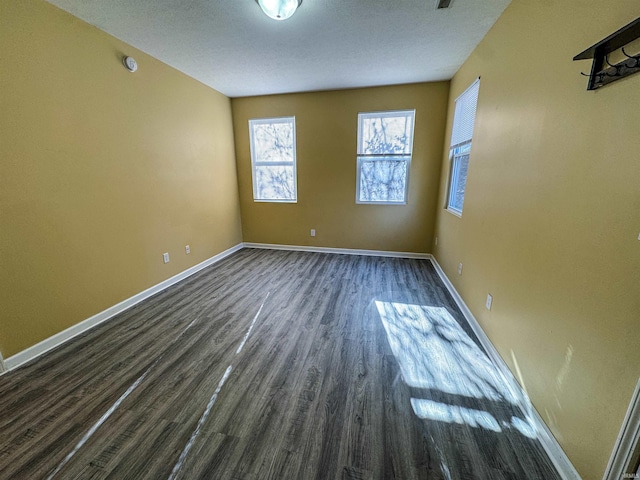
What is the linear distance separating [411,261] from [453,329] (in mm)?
1881

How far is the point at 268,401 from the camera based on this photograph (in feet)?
5.05

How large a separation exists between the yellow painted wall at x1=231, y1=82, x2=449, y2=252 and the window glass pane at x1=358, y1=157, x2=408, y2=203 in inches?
5.4

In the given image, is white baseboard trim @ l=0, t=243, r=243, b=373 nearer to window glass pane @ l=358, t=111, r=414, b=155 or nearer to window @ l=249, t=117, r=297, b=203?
window @ l=249, t=117, r=297, b=203

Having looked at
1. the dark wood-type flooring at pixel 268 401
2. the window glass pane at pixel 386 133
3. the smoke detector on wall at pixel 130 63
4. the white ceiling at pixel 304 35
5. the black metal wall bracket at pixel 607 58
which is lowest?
the dark wood-type flooring at pixel 268 401

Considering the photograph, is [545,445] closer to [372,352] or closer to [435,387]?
[435,387]

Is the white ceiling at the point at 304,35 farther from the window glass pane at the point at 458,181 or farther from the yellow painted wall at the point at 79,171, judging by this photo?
the window glass pane at the point at 458,181

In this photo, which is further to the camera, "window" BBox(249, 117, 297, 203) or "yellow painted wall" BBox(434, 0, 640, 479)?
"window" BBox(249, 117, 297, 203)

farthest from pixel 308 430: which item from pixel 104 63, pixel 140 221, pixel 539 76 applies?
pixel 104 63

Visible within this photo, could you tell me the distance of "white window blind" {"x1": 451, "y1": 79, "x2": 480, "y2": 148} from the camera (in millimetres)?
2592

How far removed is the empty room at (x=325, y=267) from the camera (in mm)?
1107

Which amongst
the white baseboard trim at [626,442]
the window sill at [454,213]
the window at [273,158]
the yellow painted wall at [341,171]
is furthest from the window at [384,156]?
the white baseboard trim at [626,442]

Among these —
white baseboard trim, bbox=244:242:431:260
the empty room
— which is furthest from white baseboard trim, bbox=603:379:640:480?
white baseboard trim, bbox=244:242:431:260

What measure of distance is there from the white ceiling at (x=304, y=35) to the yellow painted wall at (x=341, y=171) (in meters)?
0.46

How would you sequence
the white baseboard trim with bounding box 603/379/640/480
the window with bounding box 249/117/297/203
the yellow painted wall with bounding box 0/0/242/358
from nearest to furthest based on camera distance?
the white baseboard trim with bounding box 603/379/640/480 → the yellow painted wall with bounding box 0/0/242/358 → the window with bounding box 249/117/297/203
